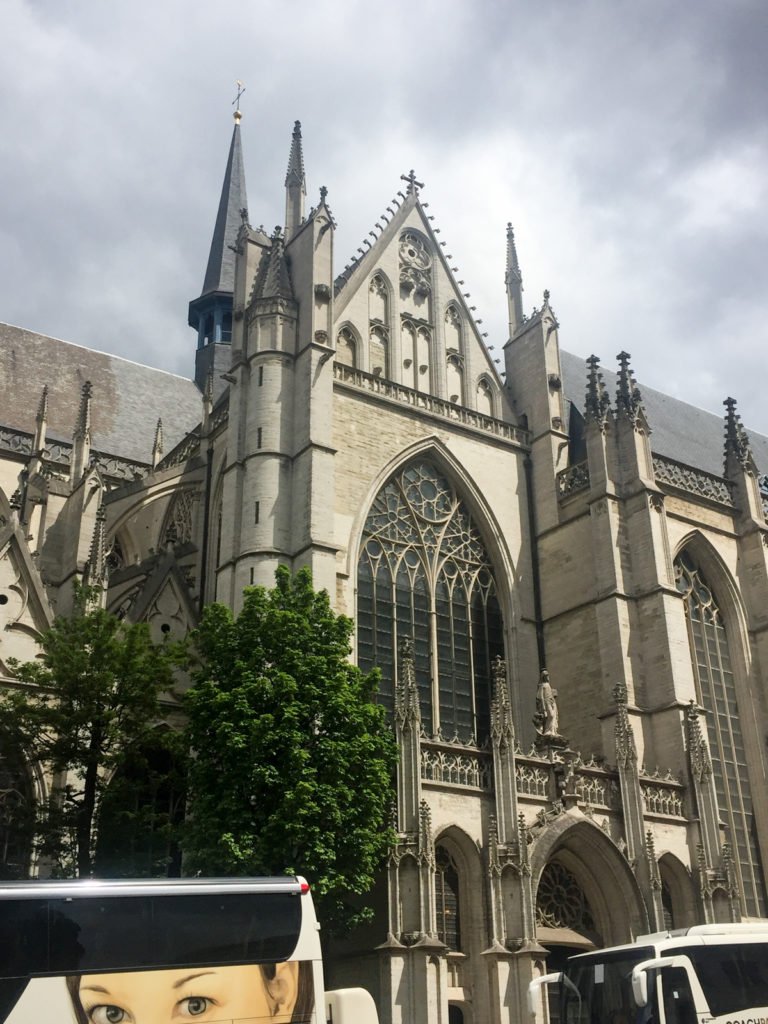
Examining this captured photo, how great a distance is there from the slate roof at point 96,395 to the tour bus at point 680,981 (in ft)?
71.5

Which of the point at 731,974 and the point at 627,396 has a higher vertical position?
the point at 627,396

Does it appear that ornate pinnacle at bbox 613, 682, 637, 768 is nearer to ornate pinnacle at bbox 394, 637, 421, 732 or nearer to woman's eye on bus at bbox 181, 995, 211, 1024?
ornate pinnacle at bbox 394, 637, 421, 732

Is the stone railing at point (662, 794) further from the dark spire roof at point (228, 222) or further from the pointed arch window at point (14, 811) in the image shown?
the dark spire roof at point (228, 222)

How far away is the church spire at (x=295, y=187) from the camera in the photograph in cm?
2569

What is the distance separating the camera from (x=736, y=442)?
97.8 ft

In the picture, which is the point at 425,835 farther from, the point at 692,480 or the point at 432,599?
the point at 692,480

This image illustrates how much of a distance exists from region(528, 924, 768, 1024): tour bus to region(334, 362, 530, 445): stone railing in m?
14.6

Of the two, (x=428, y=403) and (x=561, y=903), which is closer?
(x=561, y=903)

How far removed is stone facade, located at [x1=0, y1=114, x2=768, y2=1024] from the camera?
18.5 m

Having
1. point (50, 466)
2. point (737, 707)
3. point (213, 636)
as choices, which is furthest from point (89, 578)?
point (737, 707)

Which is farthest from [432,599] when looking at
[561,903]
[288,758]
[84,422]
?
[84,422]

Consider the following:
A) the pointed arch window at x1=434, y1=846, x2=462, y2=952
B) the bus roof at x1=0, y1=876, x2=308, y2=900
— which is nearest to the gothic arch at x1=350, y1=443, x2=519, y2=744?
the pointed arch window at x1=434, y1=846, x2=462, y2=952

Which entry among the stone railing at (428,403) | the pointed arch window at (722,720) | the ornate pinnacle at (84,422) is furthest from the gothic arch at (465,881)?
the ornate pinnacle at (84,422)

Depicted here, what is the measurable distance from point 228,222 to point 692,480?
2480 centimetres
